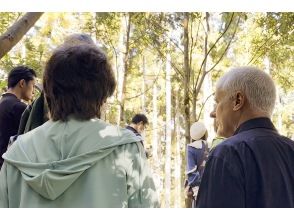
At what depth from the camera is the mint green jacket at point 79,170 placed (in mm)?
1185

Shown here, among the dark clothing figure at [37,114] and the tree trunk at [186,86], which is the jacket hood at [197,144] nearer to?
the tree trunk at [186,86]

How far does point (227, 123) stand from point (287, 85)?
35.9 feet

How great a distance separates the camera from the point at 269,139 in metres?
1.41

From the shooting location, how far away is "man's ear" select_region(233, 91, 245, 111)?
1.46 meters

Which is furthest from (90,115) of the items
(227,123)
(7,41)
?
(7,41)

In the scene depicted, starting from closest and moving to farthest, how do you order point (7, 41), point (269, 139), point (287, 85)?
point (269, 139)
point (7, 41)
point (287, 85)

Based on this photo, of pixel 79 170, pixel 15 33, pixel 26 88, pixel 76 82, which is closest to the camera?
pixel 79 170

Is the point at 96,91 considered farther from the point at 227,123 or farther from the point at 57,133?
the point at 227,123

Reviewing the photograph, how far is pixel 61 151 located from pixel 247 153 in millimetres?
543

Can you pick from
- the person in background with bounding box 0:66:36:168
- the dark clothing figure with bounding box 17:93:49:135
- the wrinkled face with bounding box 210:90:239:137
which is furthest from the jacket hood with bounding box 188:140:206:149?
the wrinkled face with bounding box 210:90:239:137

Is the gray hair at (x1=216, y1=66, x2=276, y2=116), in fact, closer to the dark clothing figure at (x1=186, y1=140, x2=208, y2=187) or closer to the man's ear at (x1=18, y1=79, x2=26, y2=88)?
the man's ear at (x1=18, y1=79, x2=26, y2=88)

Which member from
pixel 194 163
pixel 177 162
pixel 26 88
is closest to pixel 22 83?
pixel 26 88

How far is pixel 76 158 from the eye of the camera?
118 cm

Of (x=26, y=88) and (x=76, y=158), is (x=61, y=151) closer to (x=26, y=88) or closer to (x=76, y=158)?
(x=76, y=158)
